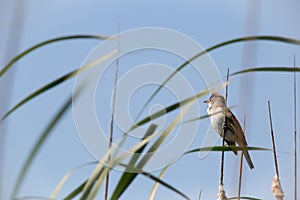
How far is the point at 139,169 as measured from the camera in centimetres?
99

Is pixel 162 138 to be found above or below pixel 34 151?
above

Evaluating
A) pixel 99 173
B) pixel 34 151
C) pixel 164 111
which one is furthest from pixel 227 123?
pixel 34 151

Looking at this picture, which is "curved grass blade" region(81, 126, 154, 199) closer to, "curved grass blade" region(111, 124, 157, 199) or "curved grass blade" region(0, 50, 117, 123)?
"curved grass blade" region(111, 124, 157, 199)

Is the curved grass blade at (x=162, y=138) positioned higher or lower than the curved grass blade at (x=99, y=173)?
higher

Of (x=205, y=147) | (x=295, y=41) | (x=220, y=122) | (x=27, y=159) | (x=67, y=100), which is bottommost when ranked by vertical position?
(x=27, y=159)

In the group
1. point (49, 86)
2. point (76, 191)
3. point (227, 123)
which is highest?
point (227, 123)

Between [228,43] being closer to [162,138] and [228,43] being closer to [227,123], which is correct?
[162,138]

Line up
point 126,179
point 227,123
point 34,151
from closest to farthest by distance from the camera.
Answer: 1. point 34,151
2. point 126,179
3. point 227,123

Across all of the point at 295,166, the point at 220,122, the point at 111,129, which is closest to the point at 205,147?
the point at 111,129

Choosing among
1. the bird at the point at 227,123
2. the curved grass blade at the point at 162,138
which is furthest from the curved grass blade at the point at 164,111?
the bird at the point at 227,123

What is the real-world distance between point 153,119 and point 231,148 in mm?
324

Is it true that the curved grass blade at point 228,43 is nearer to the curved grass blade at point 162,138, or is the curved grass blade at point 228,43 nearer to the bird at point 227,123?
the curved grass blade at point 162,138

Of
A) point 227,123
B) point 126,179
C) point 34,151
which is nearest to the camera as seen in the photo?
point 34,151

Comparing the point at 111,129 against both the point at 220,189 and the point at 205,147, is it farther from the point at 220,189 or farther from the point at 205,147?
the point at 220,189
